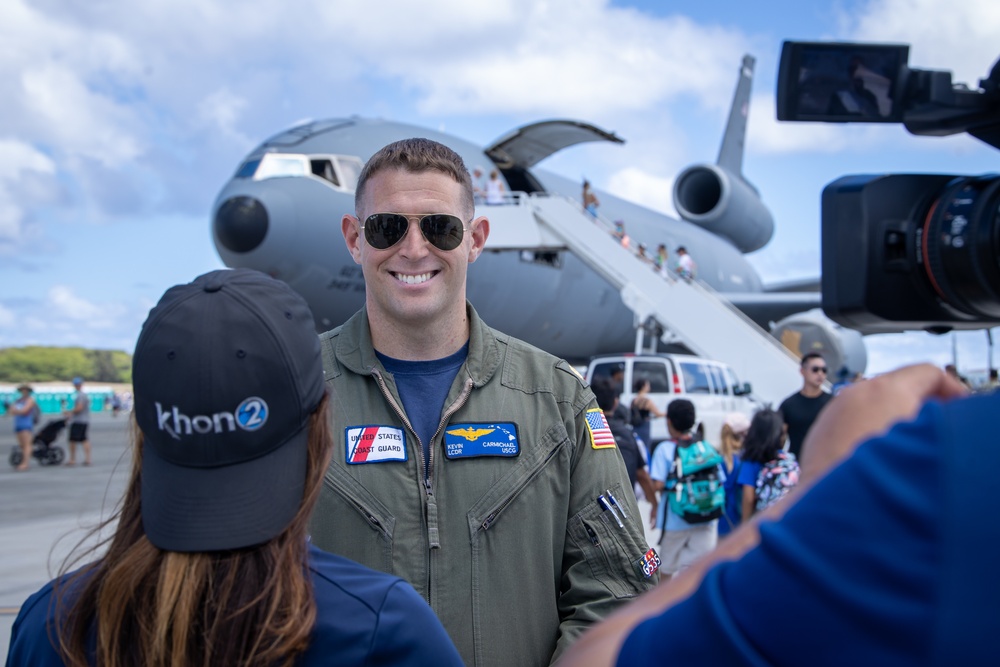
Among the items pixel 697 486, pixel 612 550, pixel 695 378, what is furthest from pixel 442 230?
pixel 695 378

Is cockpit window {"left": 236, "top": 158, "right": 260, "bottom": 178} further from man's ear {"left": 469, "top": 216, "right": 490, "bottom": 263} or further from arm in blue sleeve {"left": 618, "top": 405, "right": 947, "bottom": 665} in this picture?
arm in blue sleeve {"left": 618, "top": 405, "right": 947, "bottom": 665}

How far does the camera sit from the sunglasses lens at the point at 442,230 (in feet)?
6.63

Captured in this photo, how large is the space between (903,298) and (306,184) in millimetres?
9899

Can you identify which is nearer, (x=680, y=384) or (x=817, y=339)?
(x=680, y=384)

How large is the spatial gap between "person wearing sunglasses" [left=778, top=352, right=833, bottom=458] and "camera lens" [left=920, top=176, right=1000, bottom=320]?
14.2 ft

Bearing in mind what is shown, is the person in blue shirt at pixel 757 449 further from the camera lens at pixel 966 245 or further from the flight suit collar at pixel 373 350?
the camera lens at pixel 966 245

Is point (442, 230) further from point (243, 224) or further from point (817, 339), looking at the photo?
point (817, 339)

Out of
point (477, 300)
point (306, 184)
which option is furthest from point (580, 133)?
point (306, 184)

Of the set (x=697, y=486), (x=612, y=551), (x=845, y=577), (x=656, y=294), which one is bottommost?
(x=697, y=486)

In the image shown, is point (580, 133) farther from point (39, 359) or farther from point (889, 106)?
point (39, 359)

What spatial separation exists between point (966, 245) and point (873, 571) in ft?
2.49

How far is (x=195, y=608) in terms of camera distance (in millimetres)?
1004

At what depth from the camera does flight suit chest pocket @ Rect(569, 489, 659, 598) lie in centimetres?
183

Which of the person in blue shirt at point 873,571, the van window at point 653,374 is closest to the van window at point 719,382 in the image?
the van window at point 653,374
